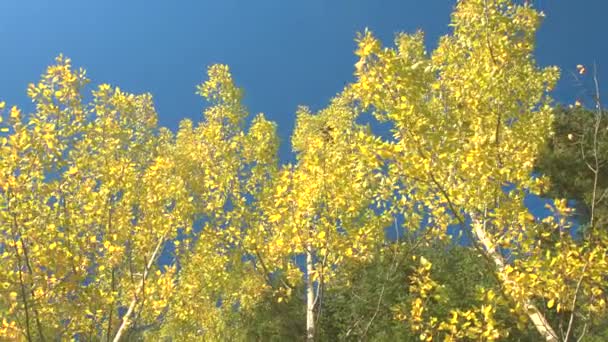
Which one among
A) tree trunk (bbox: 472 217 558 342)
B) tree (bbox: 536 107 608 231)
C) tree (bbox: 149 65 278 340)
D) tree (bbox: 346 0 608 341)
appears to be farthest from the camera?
tree (bbox: 536 107 608 231)

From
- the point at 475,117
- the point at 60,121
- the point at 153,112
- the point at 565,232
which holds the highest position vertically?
the point at 153,112

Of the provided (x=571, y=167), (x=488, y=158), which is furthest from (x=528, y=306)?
(x=571, y=167)

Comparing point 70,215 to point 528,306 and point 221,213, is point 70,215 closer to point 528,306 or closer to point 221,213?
point 221,213

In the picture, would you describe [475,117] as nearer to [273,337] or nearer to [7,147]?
[7,147]

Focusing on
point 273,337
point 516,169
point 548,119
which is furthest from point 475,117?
point 273,337

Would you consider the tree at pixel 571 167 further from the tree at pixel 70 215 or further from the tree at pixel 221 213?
the tree at pixel 70 215

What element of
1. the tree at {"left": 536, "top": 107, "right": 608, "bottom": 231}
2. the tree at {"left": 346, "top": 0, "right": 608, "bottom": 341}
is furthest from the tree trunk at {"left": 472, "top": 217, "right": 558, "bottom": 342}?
the tree at {"left": 536, "top": 107, "right": 608, "bottom": 231}

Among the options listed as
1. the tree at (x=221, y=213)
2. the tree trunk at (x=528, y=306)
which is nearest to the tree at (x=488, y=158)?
the tree trunk at (x=528, y=306)

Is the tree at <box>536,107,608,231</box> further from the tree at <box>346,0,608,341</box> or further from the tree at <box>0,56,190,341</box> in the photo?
the tree at <box>0,56,190,341</box>

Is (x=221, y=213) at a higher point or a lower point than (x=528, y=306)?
higher

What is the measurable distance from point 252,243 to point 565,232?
14.3 feet

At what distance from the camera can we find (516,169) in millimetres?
5371

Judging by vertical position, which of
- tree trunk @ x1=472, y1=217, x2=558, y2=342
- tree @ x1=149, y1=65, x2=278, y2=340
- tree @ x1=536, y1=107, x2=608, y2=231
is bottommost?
tree trunk @ x1=472, y1=217, x2=558, y2=342

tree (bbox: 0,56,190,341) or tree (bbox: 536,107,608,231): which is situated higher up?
tree (bbox: 536,107,608,231)
